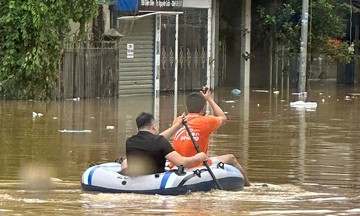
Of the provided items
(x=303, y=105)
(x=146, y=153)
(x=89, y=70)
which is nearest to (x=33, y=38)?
(x=146, y=153)

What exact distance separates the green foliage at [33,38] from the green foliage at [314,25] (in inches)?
1000

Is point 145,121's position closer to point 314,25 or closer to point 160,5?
point 160,5

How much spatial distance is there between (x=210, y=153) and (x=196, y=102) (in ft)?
14.7

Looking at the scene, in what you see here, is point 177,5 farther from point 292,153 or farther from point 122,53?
point 292,153

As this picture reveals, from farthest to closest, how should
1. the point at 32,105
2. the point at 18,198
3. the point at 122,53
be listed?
the point at 122,53
the point at 32,105
the point at 18,198

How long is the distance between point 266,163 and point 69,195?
4674mm

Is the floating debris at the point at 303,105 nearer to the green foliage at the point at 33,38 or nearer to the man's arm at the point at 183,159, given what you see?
the green foliage at the point at 33,38

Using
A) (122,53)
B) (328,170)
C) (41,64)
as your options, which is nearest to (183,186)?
(41,64)

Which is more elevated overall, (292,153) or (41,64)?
(41,64)

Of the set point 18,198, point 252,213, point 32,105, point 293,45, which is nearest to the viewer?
point 252,213

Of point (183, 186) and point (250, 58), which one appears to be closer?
point (183, 186)

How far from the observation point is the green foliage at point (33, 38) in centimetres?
1147

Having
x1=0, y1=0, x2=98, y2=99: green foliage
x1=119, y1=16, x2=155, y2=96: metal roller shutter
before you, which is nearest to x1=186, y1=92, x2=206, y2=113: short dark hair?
x1=0, y1=0, x2=98, y2=99: green foliage

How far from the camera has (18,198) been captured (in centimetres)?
1176
